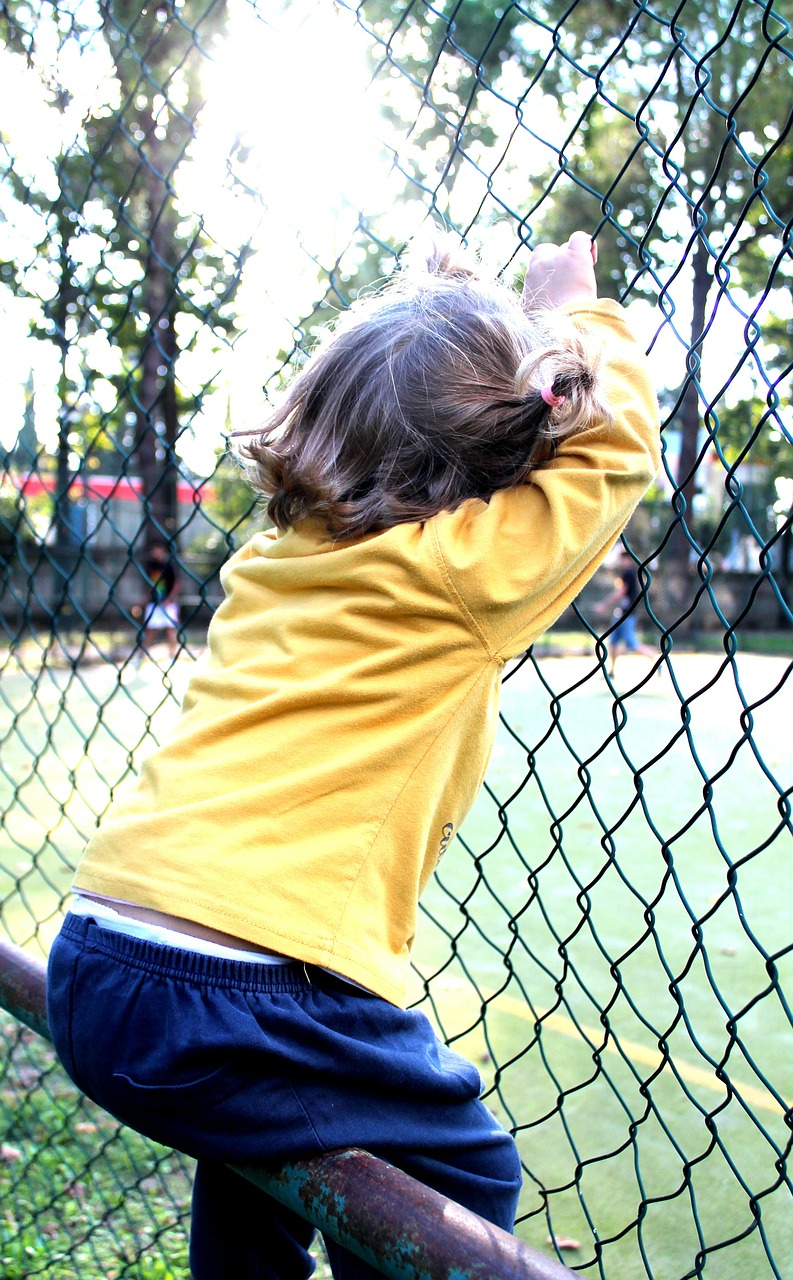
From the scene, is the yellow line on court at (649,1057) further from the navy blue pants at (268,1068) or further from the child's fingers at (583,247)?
the child's fingers at (583,247)

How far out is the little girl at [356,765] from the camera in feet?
3.93

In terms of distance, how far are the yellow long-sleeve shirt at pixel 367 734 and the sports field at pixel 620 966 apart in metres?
0.21

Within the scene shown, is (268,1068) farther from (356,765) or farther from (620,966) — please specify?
(620,966)

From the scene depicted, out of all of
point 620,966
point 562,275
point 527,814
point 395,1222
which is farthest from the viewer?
point 527,814

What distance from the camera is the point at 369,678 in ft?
4.14

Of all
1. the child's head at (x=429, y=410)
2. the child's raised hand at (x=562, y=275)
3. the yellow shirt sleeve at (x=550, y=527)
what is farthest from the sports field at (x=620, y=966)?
the child's raised hand at (x=562, y=275)

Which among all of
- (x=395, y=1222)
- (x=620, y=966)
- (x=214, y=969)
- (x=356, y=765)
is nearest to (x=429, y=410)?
(x=356, y=765)

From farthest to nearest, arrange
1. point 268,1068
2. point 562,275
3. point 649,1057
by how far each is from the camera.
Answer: point 649,1057, point 562,275, point 268,1068

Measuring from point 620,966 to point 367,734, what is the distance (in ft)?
8.39

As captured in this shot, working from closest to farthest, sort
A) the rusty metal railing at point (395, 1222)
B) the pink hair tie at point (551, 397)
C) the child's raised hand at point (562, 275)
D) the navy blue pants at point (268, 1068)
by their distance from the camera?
the rusty metal railing at point (395, 1222) < the navy blue pants at point (268, 1068) < the pink hair tie at point (551, 397) < the child's raised hand at point (562, 275)

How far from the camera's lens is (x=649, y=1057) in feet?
9.93

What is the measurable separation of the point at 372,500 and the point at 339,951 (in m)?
0.53

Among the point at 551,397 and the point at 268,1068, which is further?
the point at 551,397

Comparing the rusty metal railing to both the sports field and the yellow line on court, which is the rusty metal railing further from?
the yellow line on court
